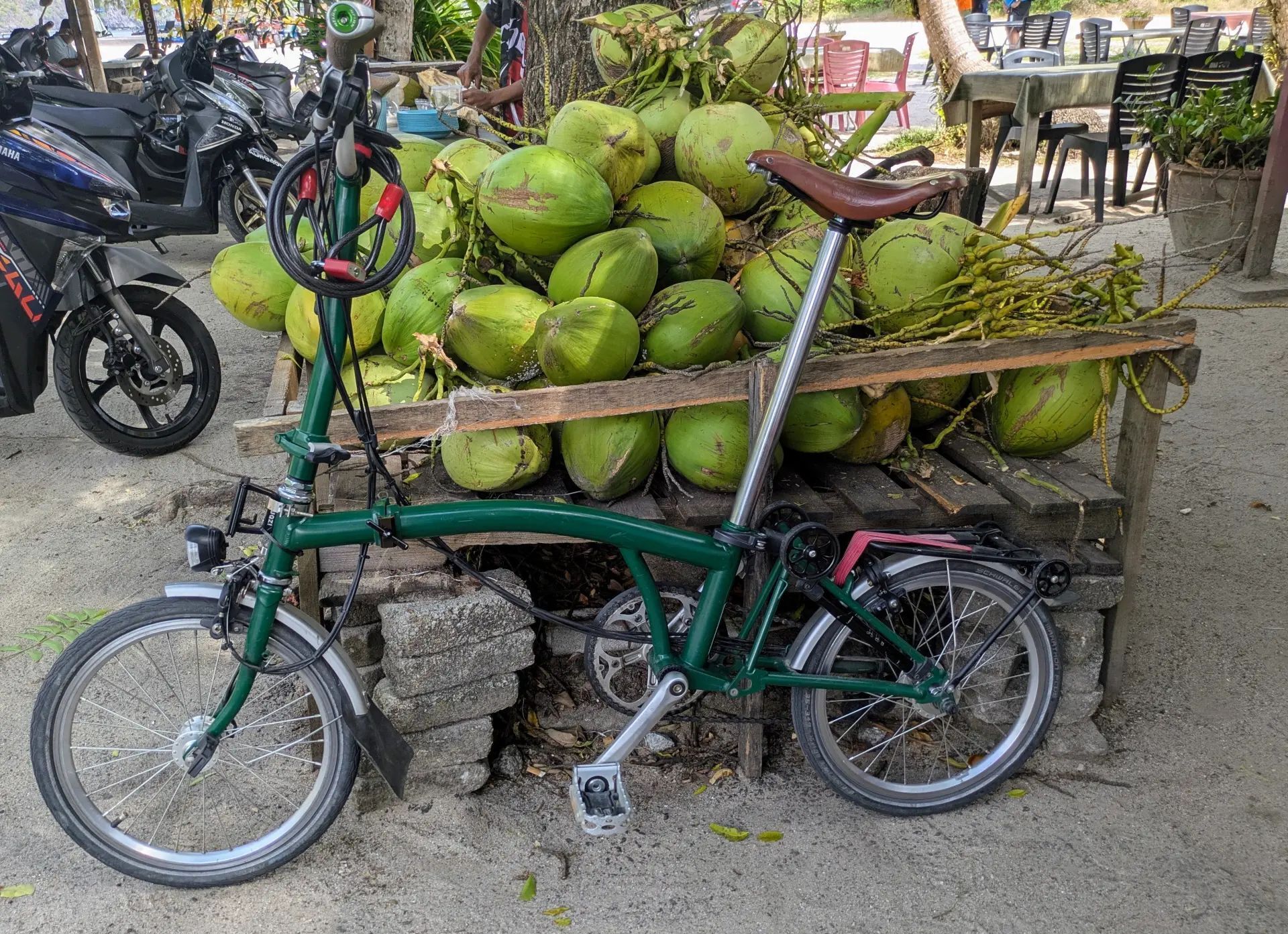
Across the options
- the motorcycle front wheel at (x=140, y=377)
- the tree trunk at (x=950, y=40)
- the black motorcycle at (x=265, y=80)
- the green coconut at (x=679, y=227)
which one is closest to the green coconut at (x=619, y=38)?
the green coconut at (x=679, y=227)

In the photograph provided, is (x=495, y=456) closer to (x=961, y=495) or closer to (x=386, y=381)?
(x=386, y=381)

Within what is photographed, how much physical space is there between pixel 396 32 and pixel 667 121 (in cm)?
763

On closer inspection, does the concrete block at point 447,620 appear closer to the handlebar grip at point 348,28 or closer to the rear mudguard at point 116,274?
the handlebar grip at point 348,28

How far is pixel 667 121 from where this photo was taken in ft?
8.86

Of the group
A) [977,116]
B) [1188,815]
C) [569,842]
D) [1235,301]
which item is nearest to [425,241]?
[569,842]

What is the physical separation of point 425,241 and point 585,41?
3.73 ft

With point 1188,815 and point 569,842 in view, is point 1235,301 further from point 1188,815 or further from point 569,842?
point 569,842

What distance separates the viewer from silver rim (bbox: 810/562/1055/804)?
2297mm

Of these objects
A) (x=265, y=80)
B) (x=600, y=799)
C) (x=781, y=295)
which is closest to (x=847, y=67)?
(x=265, y=80)

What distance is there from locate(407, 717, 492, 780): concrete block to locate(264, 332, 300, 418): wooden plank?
30.6 inches

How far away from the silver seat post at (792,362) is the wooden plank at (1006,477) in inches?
26.8

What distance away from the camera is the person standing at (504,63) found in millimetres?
4914

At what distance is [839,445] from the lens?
240 cm

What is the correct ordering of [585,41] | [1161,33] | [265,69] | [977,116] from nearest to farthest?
[585,41] < [265,69] < [977,116] < [1161,33]
